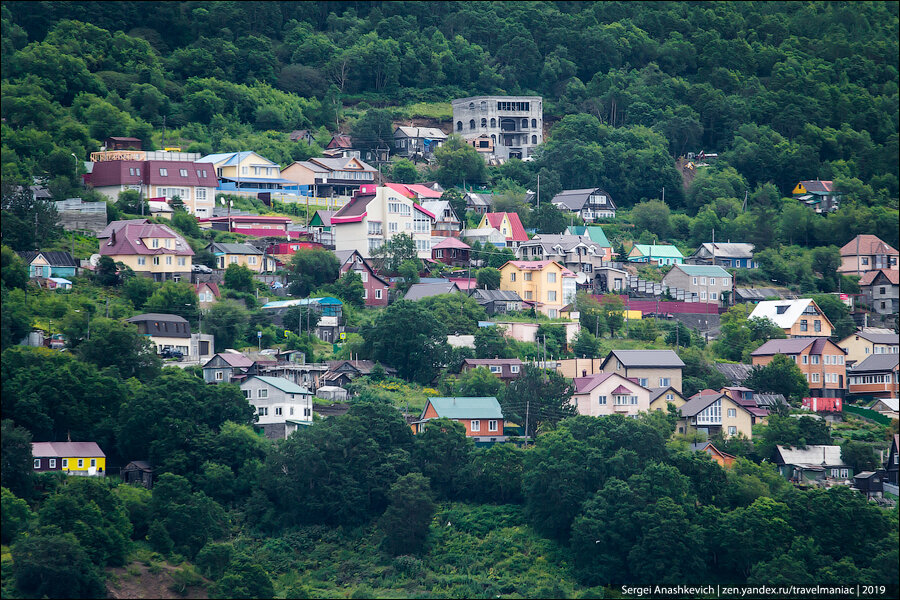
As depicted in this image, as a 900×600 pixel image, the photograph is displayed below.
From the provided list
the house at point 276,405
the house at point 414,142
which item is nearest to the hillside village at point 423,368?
the house at point 276,405

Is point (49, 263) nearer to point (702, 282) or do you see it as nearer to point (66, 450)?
point (66, 450)

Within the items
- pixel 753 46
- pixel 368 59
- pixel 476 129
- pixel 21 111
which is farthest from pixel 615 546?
pixel 753 46

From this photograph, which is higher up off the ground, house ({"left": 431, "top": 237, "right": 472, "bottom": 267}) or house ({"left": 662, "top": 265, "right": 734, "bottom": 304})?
house ({"left": 431, "top": 237, "right": 472, "bottom": 267})

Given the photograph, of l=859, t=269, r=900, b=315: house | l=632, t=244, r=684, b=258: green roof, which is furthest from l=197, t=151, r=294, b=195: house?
l=859, t=269, r=900, b=315: house

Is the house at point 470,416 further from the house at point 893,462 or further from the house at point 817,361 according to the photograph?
the house at point 817,361

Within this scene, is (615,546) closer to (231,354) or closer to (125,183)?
(231,354)

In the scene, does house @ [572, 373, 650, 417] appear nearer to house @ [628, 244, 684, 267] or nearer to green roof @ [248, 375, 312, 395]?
green roof @ [248, 375, 312, 395]
